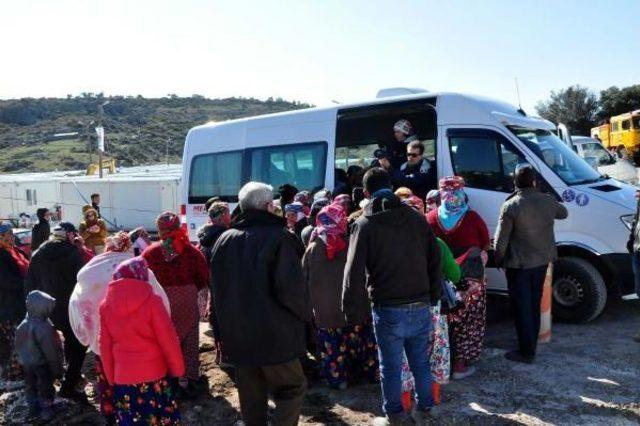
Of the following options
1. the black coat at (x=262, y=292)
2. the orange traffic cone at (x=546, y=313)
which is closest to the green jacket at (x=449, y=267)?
the black coat at (x=262, y=292)

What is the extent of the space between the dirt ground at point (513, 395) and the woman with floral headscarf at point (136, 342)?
3.58 ft

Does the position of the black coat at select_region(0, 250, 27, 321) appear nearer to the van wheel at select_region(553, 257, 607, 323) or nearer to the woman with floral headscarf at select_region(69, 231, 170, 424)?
the woman with floral headscarf at select_region(69, 231, 170, 424)

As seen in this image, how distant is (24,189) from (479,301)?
2737 centimetres

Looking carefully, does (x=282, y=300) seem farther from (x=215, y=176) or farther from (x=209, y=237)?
(x=215, y=176)

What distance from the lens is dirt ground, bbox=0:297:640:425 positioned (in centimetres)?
436

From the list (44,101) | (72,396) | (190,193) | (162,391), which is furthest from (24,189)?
(44,101)

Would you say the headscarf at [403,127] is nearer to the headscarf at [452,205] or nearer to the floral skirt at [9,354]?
the headscarf at [452,205]

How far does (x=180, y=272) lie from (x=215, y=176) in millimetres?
4687

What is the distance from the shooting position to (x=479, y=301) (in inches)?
203

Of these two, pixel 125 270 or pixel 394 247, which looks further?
pixel 394 247

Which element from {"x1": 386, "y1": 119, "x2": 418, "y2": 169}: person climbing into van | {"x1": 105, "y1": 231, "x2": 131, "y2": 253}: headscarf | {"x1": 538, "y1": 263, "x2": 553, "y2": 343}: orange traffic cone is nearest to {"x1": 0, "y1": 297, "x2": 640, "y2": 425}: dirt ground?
{"x1": 538, "y1": 263, "x2": 553, "y2": 343}: orange traffic cone

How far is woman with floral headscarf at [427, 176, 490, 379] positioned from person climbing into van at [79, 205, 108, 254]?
552 centimetres

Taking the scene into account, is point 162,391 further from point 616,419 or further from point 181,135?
point 181,135

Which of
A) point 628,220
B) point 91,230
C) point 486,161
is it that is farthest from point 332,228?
point 91,230
